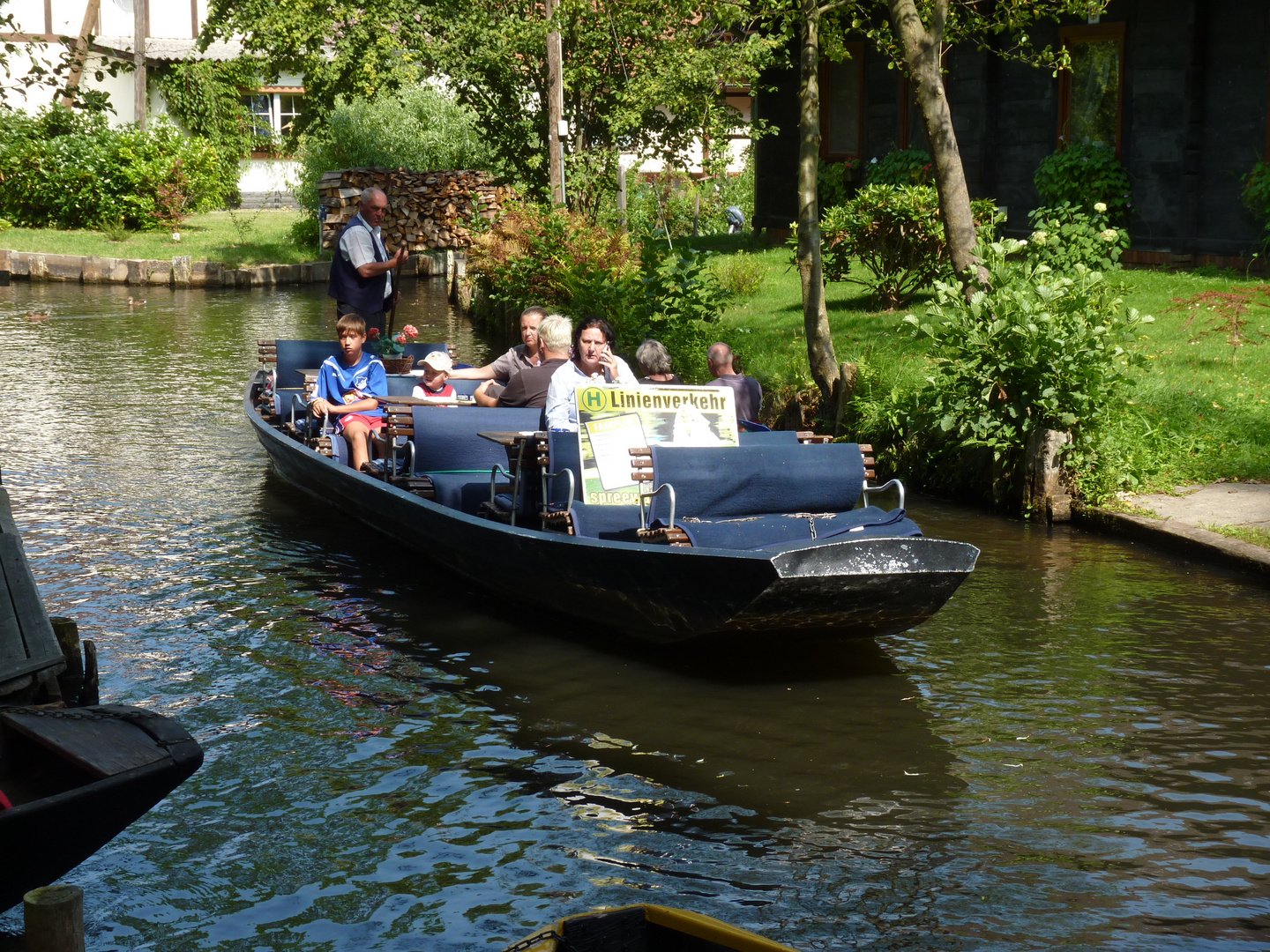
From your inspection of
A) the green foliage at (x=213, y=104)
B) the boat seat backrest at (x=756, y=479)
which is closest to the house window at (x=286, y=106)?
the green foliage at (x=213, y=104)

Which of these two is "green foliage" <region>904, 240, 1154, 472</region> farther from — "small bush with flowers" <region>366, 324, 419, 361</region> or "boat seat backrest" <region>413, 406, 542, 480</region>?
"small bush with flowers" <region>366, 324, 419, 361</region>

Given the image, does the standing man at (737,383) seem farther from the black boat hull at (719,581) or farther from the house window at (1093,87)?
the house window at (1093,87)

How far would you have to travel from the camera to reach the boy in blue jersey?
10.2 meters

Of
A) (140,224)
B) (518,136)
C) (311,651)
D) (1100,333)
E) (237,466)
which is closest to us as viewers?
(311,651)

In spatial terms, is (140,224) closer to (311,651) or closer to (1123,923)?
(311,651)

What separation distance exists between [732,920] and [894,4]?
8.44m

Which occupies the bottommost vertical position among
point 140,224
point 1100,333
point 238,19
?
point 1100,333

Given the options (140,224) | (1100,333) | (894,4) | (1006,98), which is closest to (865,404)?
(1100,333)

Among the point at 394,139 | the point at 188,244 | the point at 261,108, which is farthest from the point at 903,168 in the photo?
the point at 261,108

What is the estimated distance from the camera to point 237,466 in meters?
12.0

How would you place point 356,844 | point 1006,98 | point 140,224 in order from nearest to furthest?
1. point 356,844
2. point 1006,98
3. point 140,224

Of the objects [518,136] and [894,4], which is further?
[518,136]

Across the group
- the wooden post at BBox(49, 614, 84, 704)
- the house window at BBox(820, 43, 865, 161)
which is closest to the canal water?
the wooden post at BBox(49, 614, 84, 704)

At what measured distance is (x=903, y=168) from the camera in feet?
63.7
